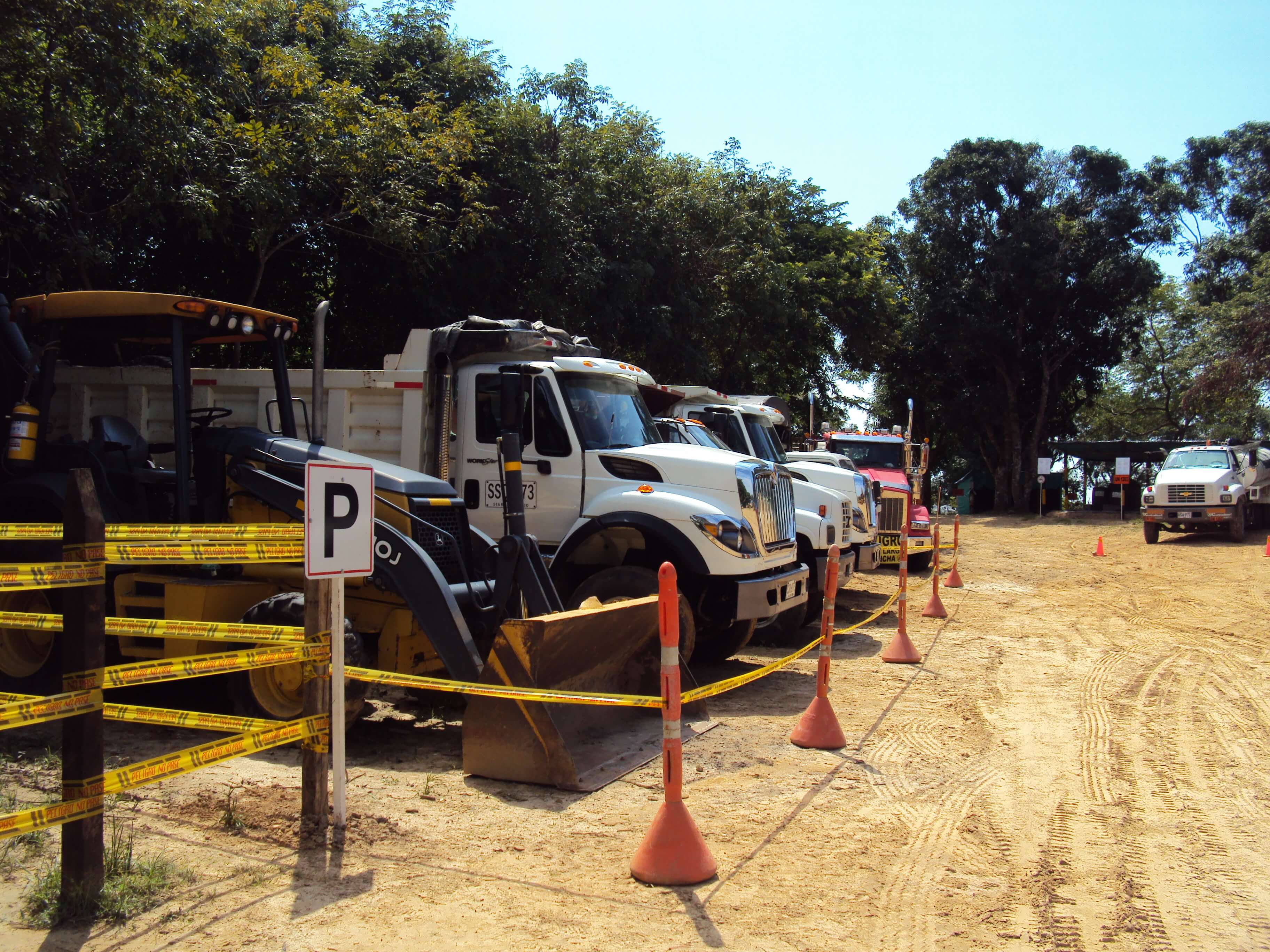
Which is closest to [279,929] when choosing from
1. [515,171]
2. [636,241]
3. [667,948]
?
[667,948]

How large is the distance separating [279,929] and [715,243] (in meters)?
22.4

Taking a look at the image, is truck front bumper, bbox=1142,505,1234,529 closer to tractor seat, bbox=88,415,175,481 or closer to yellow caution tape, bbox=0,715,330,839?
tractor seat, bbox=88,415,175,481

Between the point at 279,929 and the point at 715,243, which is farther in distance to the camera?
the point at 715,243

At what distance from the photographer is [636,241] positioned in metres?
20.9

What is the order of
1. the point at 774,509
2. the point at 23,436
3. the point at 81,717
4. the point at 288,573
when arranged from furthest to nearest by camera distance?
1. the point at 774,509
2. the point at 23,436
3. the point at 288,573
4. the point at 81,717

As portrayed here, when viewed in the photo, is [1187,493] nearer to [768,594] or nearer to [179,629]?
[768,594]

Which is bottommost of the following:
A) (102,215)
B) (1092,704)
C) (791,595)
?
(1092,704)

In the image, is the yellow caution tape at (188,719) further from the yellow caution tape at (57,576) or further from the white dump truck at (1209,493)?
the white dump truck at (1209,493)

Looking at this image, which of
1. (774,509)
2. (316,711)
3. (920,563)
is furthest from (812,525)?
(920,563)

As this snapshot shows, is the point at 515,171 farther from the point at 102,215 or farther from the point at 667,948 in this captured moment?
the point at 667,948

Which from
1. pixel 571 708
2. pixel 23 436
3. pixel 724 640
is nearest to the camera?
pixel 571 708

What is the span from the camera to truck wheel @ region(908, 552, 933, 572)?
64.2ft

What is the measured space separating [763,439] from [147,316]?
905cm

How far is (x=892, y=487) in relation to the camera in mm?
17234
